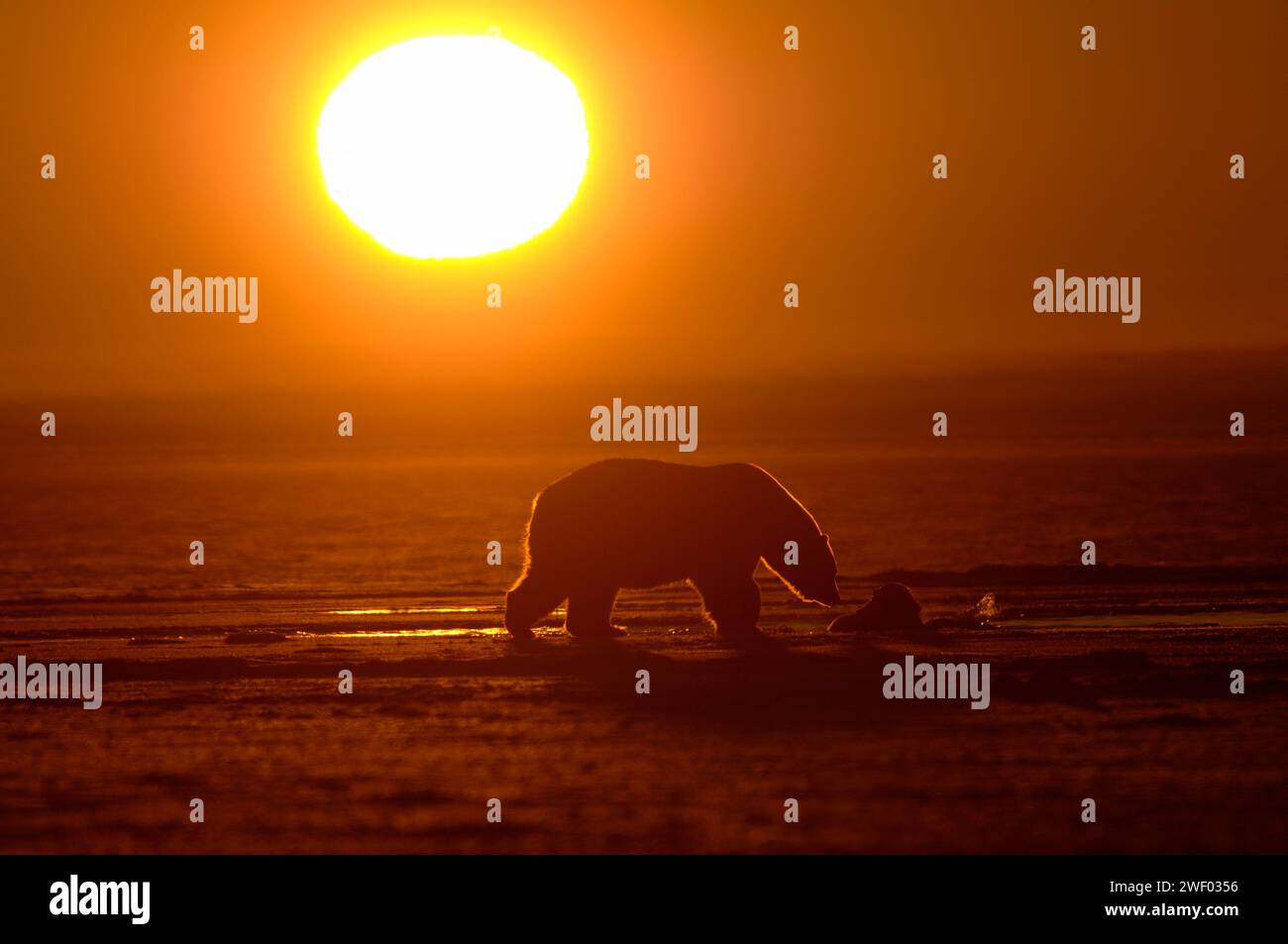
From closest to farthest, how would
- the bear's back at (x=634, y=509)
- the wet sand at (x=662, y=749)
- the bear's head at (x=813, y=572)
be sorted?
the wet sand at (x=662, y=749) < the bear's back at (x=634, y=509) < the bear's head at (x=813, y=572)

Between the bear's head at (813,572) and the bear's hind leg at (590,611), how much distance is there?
2.09m

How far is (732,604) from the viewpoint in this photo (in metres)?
22.1

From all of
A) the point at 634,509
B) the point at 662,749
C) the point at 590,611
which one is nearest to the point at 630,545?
the point at 634,509

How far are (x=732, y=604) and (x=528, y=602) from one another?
2071mm

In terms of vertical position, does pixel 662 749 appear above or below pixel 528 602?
below

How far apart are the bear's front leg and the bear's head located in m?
1.18

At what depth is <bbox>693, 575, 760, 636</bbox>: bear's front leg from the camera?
22125 mm

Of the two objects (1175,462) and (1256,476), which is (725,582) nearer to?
(1256,476)

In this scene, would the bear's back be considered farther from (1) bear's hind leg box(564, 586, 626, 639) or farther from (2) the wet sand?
(2) the wet sand

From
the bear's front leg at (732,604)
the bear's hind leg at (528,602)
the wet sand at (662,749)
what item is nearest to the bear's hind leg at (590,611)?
the bear's hind leg at (528,602)

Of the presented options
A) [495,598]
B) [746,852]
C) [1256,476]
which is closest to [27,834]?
[746,852]

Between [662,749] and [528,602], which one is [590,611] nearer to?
[528,602]

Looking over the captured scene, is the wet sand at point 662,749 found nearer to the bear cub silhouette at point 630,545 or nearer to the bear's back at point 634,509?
the bear cub silhouette at point 630,545

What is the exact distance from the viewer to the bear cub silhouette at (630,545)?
871 inches
